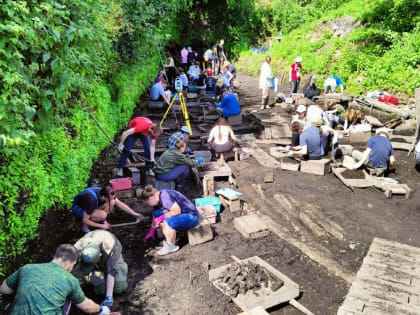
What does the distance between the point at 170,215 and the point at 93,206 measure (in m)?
1.28

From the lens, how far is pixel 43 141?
5234 millimetres

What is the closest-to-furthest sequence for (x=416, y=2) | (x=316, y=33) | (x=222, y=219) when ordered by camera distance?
(x=222, y=219) < (x=416, y=2) < (x=316, y=33)

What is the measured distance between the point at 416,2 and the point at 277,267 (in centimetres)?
1690

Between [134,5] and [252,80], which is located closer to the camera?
[134,5]

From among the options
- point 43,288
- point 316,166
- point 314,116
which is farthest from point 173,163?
point 314,116

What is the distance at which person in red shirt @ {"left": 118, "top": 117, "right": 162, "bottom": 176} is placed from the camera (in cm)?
798

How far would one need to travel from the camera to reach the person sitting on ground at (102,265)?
4480 millimetres

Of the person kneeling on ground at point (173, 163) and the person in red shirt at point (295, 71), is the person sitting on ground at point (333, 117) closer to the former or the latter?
the person in red shirt at point (295, 71)

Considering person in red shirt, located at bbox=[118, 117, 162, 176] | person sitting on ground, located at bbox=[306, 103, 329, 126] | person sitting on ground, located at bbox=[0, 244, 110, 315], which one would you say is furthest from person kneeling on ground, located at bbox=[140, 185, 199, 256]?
person sitting on ground, located at bbox=[306, 103, 329, 126]

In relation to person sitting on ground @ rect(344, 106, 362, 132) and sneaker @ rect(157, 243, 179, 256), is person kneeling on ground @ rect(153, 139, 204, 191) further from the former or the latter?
person sitting on ground @ rect(344, 106, 362, 132)

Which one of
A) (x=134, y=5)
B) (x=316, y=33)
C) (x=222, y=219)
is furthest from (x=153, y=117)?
(x=316, y=33)

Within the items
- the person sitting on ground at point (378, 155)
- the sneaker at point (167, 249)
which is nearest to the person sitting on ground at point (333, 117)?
the person sitting on ground at point (378, 155)

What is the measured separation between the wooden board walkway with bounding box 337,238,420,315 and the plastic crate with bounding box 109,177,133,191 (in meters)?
4.91

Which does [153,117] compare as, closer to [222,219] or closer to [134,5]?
[134,5]
